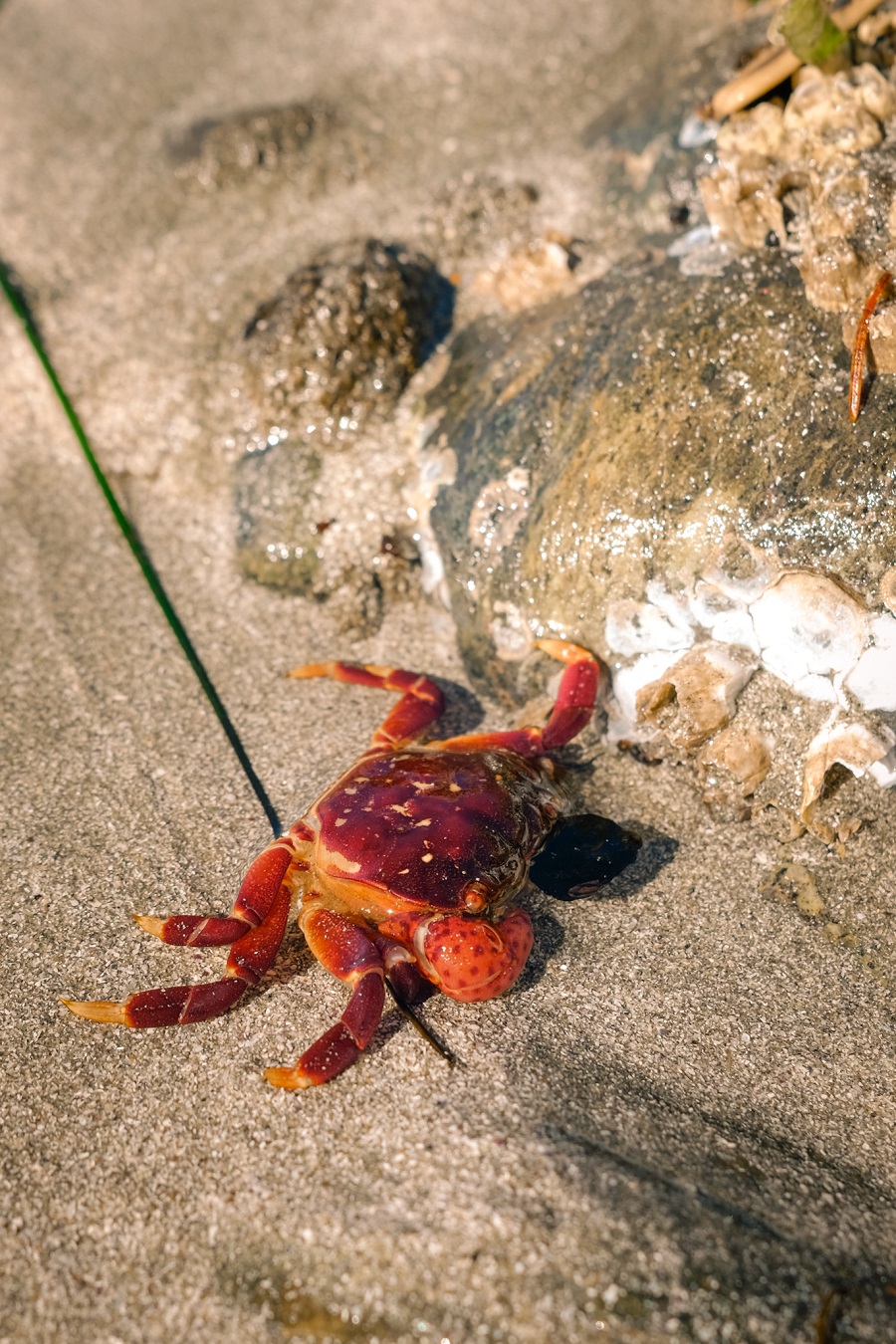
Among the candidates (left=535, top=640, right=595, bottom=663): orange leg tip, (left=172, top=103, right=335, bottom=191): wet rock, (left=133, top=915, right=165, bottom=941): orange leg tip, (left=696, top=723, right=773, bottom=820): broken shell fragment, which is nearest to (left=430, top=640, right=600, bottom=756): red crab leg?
(left=535, top=640, right=595, bottom=663): orange leg tip

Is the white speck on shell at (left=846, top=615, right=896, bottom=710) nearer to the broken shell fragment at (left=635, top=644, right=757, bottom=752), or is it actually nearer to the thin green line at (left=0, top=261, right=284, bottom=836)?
the broken shell fragment at (left=635, top=644, right=757, bottom=752)

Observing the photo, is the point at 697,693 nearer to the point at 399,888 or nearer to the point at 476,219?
the point at 399,888

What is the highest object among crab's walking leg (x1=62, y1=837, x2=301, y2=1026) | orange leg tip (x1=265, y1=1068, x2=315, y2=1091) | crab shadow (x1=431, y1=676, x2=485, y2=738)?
crab's walking leg (x1=62, y1=837, x2=301, y2=1026)

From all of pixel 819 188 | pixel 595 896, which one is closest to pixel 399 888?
pixel 595 896

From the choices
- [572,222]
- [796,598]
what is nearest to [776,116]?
[572,222]

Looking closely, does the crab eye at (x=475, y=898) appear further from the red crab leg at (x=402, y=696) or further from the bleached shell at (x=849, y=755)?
the bleached shell at (x=849, y=755)

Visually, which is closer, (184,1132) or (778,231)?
(184,1132)

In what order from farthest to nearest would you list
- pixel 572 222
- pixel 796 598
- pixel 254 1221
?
pixel 572 222 < pixel 796 598 < pixel 254 1221

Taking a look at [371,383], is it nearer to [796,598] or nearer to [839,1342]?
[796,598]

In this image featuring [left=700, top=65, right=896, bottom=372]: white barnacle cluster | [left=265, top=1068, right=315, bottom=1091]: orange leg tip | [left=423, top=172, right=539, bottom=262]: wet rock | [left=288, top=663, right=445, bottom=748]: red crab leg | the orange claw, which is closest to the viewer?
[left=265, top=1068, right=315, bottom=1091]: orange leg tip
